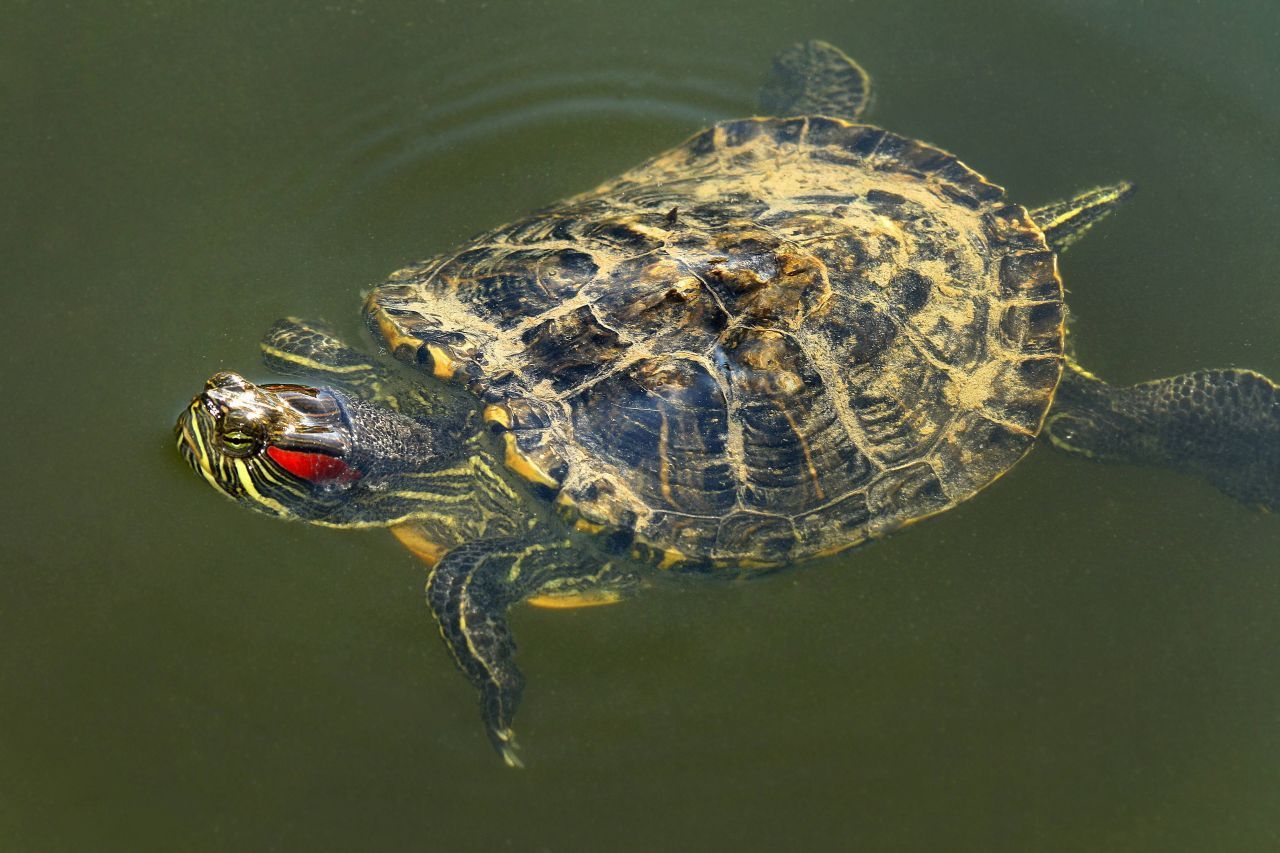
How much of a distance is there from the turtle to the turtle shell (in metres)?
0.01

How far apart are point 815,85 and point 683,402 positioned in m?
3.36

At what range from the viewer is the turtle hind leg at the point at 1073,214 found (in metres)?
6.08

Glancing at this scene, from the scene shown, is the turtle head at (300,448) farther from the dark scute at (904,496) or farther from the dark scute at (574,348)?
the dark scute at (904,496)

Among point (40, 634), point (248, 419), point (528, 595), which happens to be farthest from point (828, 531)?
point (40, 634)

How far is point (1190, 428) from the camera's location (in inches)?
223

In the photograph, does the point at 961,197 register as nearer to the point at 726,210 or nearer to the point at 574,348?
the point at 726,210

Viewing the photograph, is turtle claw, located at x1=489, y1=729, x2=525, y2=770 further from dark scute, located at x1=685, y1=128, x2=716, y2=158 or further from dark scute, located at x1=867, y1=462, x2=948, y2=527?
dark scute, located at x1=685, y1=128, x2=716, y2=158

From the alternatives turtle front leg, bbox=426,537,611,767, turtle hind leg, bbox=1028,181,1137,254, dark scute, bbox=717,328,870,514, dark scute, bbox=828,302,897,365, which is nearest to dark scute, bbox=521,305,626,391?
dark scute, bbox=717,328,870,514

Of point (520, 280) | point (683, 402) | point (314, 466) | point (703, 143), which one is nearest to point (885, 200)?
point (703, 143)

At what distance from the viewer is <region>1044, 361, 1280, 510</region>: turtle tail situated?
565cm

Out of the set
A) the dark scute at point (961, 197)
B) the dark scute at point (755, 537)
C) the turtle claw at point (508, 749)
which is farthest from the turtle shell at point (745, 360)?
the turtle claw at point (508, 749)

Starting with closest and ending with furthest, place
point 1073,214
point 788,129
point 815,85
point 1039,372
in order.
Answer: point 1039,372 → point 1073,214 → point 788,129 → point 815,85

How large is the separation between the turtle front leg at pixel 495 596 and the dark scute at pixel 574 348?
92 centimetres

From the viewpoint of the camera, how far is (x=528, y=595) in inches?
199
